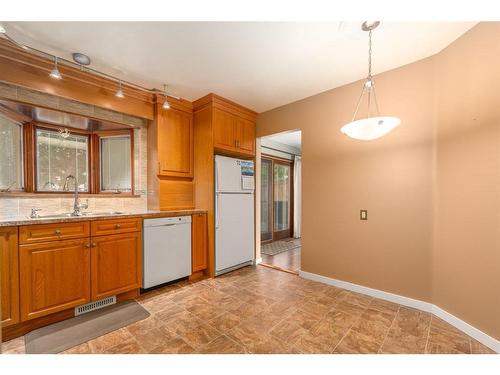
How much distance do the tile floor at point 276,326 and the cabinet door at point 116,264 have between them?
11.3 inches

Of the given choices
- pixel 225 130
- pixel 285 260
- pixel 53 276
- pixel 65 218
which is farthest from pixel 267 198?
pixel 53 276

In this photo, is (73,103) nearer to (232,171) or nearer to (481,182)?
(232,171)

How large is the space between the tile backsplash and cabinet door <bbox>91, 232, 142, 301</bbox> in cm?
70

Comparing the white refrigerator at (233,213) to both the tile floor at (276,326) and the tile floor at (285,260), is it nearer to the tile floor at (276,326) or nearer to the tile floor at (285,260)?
the tile floor at (285,260)

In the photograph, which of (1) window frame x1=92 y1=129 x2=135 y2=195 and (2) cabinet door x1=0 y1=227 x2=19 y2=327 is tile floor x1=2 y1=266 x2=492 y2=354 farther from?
(1) window frame x1=92 y1=129 x2=135 y2=195

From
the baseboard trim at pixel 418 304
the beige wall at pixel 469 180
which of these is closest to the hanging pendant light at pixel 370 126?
the beige wall at pixel 469 180

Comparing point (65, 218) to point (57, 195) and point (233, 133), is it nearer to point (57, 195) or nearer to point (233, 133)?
Result: point (57, 195)

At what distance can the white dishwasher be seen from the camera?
91.4 inches

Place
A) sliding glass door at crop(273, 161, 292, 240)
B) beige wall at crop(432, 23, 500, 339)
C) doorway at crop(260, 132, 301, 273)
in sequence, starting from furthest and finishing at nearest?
sliding glass door at crop(273, 161, 292, 240) < doorway at crop(260, 132, 301, 273) < beige wall at crop(432, 23, 500, 339)

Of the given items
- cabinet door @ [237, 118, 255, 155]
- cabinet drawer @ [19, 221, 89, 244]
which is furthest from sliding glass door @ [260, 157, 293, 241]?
cabinet drawer @ [19, 221, 89, 244]

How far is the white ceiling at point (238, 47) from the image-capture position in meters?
1.59

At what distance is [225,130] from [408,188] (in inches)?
91.6

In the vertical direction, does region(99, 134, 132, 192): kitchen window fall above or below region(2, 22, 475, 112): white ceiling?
below

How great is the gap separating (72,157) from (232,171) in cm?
202
